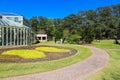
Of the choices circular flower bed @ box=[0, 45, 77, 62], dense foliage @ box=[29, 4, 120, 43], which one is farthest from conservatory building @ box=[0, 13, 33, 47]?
dense foliage @ box=[29, 4, 120, 43]

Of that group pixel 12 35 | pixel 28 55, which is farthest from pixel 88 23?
pixel 28 55

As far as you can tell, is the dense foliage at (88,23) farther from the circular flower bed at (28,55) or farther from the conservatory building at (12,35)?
the circular flower bed at (28,55)

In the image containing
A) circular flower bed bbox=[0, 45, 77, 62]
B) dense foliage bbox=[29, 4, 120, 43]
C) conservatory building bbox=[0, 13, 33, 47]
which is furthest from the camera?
dense foliage bbox=[29, 4, 120, 43]

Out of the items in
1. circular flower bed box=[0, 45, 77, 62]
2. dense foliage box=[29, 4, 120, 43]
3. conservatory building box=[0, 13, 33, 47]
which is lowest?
circular flower bed box=[0, 45, 77, 62]

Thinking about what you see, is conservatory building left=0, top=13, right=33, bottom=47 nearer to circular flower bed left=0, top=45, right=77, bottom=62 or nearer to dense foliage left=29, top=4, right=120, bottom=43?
circular flower bed left=0, top=45, right=77, bottom=62

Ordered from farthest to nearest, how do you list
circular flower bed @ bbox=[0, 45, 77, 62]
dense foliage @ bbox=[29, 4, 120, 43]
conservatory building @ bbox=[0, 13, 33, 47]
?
1. dense foliage @ bbox=[29, 4, 120, 43]
2. conservatory building @ bbox=[0, 13, 33, 47]
3. circular flower bed @ bbox=[0, 45, 77, 62]

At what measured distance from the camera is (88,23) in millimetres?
68125

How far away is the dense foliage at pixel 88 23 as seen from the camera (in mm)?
47059

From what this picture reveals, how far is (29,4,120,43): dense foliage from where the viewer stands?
47059 mm

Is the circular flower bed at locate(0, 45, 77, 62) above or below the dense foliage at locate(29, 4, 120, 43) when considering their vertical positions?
below

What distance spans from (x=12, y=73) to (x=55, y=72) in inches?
108

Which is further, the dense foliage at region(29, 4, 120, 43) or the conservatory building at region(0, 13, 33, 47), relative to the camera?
the dense foliage at region(29, 4, 120, 43)

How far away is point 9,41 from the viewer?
27.9 m

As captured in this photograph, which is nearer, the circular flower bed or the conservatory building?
the circular flower bed
